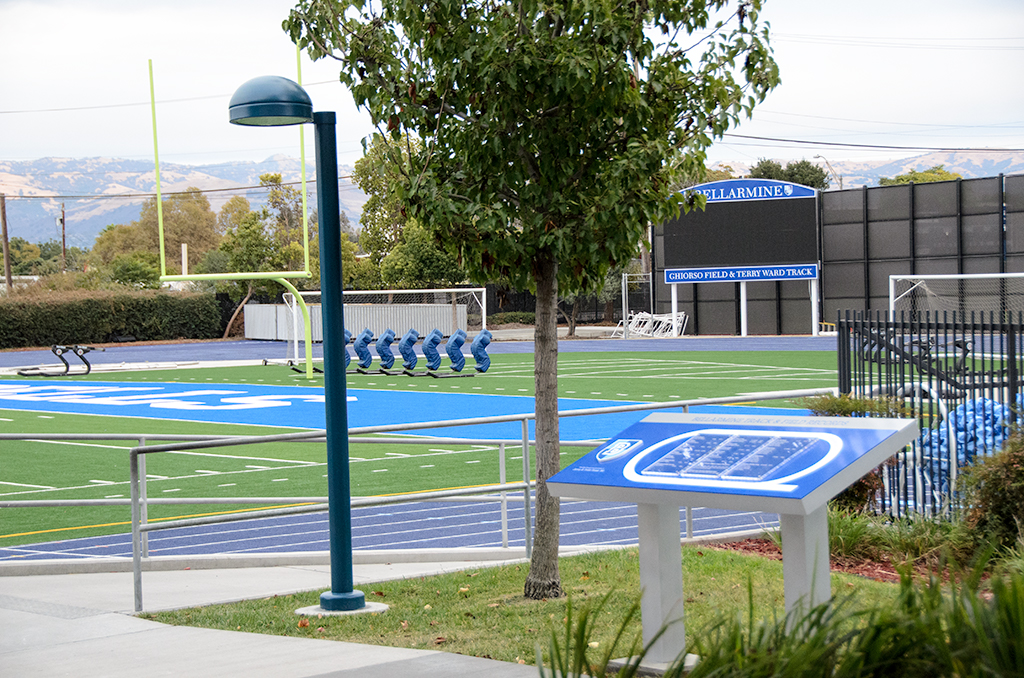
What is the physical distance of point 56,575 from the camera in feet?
28.9

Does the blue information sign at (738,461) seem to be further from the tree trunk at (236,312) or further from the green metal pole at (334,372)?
the tree trunk at (236,312)

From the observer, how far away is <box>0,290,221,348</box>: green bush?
188 feet

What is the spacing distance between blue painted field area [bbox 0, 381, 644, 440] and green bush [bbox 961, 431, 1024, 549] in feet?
34.0

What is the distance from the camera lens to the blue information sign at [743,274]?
51.5m

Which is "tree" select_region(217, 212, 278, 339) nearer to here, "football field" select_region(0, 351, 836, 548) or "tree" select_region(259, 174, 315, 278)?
"tree" select_region(259, 174, 315, 278)

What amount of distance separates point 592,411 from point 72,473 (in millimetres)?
9668

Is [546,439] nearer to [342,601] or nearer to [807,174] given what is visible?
[342,601]

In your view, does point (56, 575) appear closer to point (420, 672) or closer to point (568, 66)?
point (420, 672)

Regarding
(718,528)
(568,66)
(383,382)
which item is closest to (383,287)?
(383,382)

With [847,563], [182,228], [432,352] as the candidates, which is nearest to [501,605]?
[847,563]

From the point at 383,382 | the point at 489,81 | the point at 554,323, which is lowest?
the point at 383,382

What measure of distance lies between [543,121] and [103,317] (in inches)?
2276

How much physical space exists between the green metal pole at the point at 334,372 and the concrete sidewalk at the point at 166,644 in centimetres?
84

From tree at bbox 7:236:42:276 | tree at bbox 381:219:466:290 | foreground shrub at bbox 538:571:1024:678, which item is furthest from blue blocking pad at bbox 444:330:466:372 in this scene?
tree at bbox 7:236:42:276
